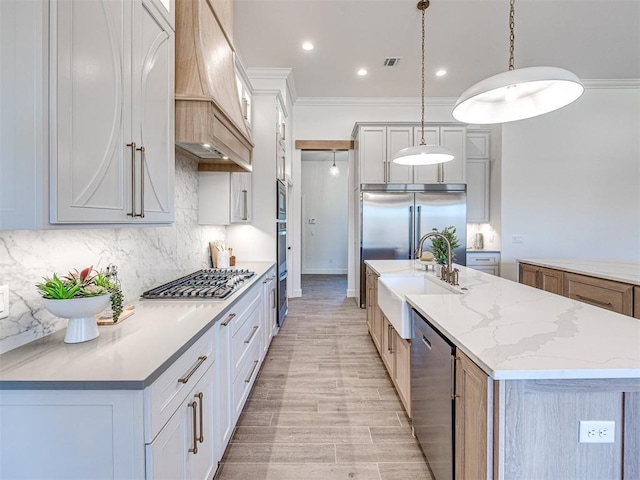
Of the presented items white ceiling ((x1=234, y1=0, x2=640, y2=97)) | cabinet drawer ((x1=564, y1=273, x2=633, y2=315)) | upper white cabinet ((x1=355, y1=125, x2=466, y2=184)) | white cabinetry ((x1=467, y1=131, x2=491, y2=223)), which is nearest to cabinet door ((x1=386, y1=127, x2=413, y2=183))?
upper white cabinet ((x1=355, y1=125, x2=466, y2=184))

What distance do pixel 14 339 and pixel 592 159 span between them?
6.78 meters

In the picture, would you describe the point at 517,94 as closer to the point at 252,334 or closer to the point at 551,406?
the point at 551,406

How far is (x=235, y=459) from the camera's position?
1.81 m

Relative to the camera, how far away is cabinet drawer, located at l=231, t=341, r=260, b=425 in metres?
1.94

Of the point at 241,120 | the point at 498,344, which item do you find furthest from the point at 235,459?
the point at 241,120

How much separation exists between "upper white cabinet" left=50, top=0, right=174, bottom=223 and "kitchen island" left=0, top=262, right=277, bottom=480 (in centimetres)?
48

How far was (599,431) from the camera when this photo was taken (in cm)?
98

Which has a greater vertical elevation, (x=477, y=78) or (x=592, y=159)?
(x=477, y=78)

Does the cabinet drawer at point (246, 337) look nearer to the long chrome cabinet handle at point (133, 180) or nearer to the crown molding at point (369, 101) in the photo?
the long chrome cabinet handle at point (133, 180)

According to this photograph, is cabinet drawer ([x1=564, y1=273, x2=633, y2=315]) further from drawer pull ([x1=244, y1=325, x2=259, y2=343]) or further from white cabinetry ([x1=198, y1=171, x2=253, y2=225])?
white cabinetry ([x1=198, y1=171, x2=253, y2=225])

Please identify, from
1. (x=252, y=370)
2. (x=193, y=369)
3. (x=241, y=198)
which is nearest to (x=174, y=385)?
(x=193, y=369)

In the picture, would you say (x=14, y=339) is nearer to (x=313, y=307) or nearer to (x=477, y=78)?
(x=313, y=307)

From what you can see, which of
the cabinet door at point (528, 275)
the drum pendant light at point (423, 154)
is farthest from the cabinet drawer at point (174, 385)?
the cabinet door at point (528, 275)

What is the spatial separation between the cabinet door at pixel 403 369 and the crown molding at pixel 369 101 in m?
4.53
